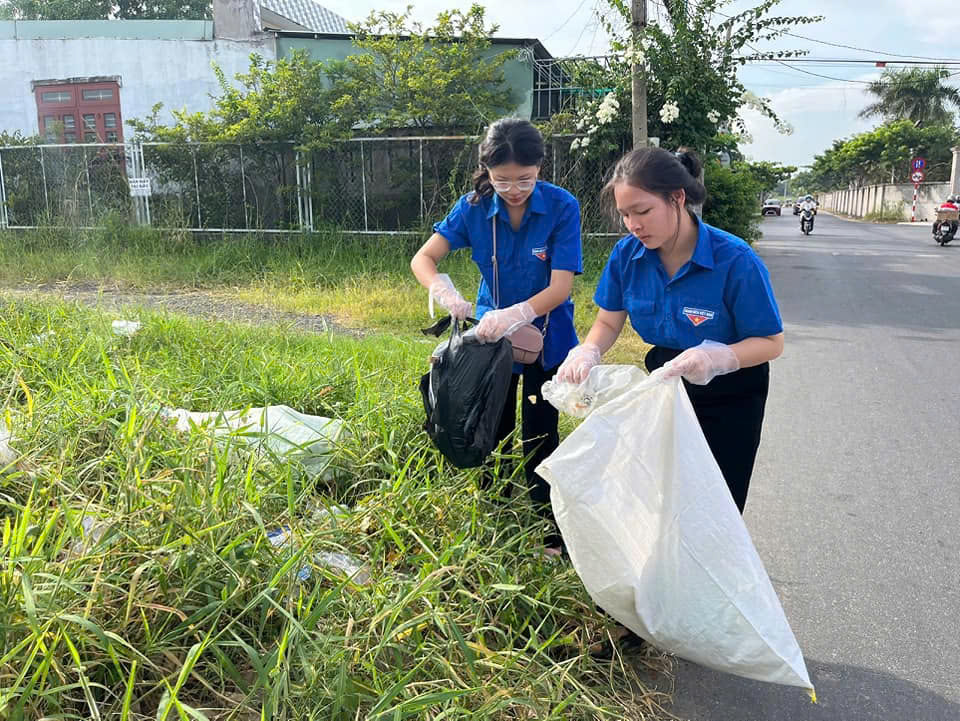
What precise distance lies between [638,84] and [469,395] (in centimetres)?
831

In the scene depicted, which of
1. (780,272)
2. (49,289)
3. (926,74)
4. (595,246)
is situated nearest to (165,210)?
(49,289)

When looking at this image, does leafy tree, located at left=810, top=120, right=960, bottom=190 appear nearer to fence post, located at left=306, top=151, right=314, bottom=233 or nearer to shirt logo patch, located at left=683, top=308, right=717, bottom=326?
fence post, located at left=306, top=151, right=314, bottom=233

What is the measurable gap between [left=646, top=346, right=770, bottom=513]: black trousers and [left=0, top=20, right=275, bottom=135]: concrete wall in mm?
16069

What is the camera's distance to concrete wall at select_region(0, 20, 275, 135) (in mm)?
16594

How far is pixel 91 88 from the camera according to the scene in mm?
17344

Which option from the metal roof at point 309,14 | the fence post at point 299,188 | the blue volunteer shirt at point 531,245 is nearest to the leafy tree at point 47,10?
the metal roof at point 309,14

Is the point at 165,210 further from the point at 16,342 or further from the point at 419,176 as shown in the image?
the point at 16,342

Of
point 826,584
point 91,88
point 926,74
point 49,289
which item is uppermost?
point 926,74

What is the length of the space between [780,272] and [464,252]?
20.6 ft

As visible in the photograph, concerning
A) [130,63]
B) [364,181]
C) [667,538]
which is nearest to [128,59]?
[130,63]

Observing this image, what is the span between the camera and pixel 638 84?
32.4 ft

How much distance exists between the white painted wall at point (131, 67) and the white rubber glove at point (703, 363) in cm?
1622

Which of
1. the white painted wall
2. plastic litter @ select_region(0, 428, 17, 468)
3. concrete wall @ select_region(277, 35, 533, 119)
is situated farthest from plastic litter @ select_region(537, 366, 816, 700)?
the white painted wall

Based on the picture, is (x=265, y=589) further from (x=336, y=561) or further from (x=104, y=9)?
(x=104, y=9)
